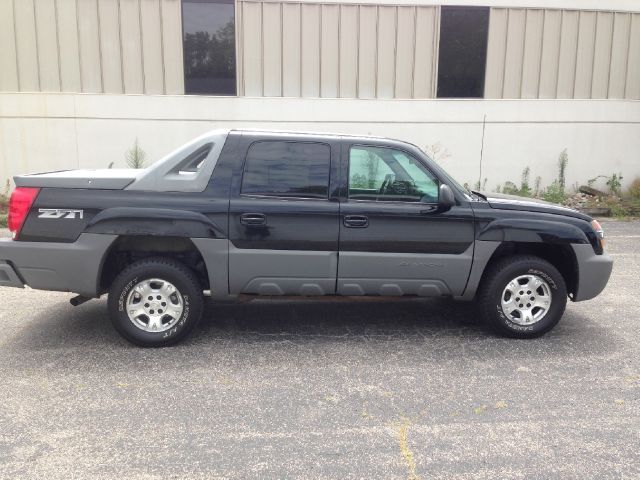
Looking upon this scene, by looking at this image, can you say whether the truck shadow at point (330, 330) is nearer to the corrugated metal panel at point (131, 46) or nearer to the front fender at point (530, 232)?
the front fender at point (530, 232)

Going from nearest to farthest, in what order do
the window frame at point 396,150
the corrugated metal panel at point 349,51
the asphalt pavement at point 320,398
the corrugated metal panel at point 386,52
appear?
the asphalt pavement at point 320,398
the window frame at point 396,150
the corrugated metal panel at point 349,51
the corrugated metal panel at point 386,52

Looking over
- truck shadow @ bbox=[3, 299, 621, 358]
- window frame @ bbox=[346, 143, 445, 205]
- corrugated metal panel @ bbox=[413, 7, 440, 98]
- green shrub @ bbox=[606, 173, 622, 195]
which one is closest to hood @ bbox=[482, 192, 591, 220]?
window frame @ bbox=[346, 143, 445, 205]

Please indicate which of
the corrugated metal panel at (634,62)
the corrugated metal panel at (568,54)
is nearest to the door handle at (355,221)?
the corrugated metal panel at (568,54)

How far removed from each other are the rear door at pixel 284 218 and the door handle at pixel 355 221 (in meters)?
0.09

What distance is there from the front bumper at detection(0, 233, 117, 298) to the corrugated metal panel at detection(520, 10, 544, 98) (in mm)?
12395

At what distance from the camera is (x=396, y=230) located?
16.6 ft

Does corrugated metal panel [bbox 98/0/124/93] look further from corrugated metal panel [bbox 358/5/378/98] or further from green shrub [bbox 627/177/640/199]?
green shrub [bbox 627/177/640/199]

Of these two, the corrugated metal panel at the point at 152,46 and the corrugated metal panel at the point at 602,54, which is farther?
the corrugated metal panel at the point at 602,54

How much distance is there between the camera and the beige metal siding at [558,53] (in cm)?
1427

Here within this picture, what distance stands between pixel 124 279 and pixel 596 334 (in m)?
4.33

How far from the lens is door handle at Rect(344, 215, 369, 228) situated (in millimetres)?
5016

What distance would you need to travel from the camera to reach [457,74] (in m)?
14.3

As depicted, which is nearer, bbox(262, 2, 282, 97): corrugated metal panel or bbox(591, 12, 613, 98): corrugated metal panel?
bbox(262, 2, 282, 97): corrugated metal panel

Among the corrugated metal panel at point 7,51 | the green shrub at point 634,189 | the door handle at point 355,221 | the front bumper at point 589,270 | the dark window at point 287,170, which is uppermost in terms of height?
the corrugated metal panel at point 7,51
